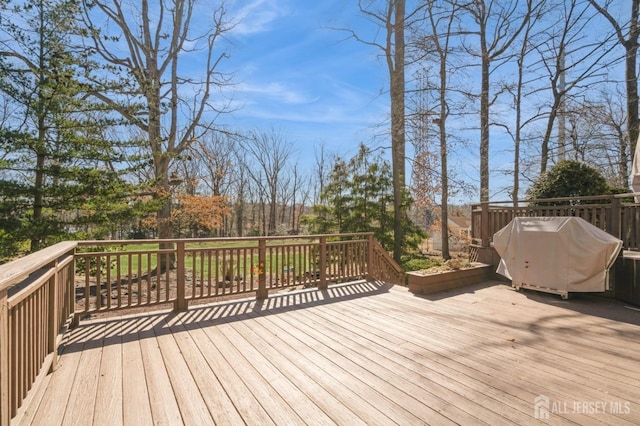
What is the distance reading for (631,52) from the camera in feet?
24.3

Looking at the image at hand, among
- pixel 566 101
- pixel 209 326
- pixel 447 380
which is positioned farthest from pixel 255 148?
pixel 447 380

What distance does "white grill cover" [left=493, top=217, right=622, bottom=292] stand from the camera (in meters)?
3.85

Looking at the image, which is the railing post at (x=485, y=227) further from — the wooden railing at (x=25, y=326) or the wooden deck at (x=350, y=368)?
the wooden railing at (x=25, y=326)

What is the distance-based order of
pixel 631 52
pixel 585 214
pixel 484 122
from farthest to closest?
pixel 484 122, pixel 631 52, pixel 585 214

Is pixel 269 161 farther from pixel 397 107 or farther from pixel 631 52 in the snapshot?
pixel 631 52

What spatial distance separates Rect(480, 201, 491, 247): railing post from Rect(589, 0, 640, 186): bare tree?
558 cm

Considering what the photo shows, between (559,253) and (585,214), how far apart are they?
1.19 metres

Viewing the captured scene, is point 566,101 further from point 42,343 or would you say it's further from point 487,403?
point 42,343

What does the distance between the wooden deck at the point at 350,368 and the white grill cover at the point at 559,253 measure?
40 centimetres

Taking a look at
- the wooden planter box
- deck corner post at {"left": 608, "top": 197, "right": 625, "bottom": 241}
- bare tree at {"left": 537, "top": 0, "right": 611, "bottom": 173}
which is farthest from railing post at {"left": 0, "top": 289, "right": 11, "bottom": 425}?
bare tree at {"left": 537, "top": 0, "right": 611, "bottom": 173}

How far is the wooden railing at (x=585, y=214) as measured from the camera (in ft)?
14.1

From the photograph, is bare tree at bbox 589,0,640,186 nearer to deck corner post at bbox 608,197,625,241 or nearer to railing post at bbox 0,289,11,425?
deck corner post at bbox 608,197,625,241

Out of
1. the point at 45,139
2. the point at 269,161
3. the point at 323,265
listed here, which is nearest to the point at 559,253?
the point at 323,265

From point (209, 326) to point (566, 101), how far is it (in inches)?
416
